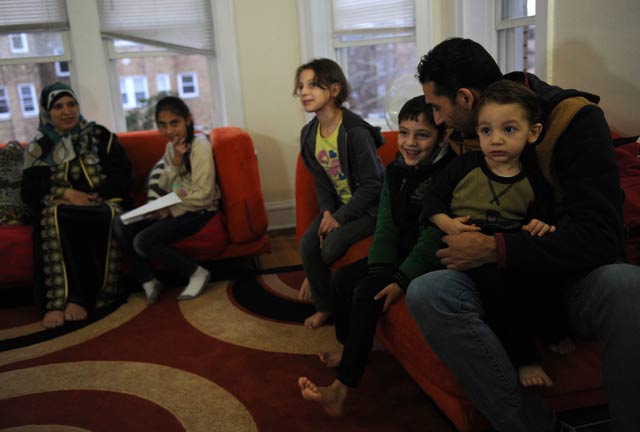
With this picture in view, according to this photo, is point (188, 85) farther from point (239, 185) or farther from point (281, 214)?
point (239, 185)

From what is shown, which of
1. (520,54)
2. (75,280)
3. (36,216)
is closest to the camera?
(75,280)

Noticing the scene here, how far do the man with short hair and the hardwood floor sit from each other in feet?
6.02

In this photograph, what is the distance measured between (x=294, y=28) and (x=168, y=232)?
171cm

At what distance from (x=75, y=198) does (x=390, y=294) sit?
1.89m

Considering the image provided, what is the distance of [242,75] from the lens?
12.5ft

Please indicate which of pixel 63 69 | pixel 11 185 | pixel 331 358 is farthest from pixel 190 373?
pixel 63 69

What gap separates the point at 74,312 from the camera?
2691 millimetres

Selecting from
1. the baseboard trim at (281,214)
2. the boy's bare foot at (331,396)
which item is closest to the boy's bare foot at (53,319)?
the boy's bare foot at (331,396)

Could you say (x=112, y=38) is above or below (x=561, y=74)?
above

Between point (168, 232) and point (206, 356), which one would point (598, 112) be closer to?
point (206, 356)

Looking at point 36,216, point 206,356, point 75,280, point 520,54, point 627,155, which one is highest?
point 520,54

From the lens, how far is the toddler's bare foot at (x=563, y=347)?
1.45 m

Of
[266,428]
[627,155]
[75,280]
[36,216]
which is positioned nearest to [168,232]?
[75,280]

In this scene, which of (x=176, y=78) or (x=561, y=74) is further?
(x=176, y=78)
